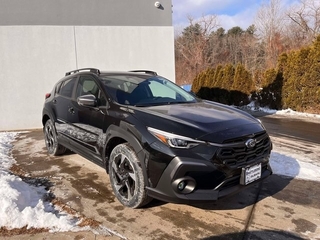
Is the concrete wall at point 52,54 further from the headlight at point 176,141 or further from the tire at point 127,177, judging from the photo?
the headlight at point 176,141

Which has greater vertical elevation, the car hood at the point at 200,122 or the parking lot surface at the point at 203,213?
the car hood at the point at 200,122

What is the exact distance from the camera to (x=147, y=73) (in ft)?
15.7

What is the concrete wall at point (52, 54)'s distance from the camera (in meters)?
8.05

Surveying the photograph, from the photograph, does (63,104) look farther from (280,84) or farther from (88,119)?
(280,84)

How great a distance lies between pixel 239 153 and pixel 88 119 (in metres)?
2.08

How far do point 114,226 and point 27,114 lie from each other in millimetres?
6725

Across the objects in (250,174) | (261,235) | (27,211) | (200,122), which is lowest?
(261,235)

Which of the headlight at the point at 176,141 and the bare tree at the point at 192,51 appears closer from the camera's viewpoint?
the headlight at the point at 176,141

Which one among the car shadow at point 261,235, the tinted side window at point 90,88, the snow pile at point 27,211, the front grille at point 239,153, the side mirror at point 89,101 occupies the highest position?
the tinted side window at point 90,88

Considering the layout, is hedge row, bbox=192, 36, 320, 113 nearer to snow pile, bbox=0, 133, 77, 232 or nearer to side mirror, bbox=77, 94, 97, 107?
side mirror, bbox=77, 94, 97, 107

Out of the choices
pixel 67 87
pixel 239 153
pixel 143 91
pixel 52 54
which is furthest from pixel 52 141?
pixel 52 54

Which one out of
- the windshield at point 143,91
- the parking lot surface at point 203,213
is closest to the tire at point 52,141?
the parking lot surface at point 203,213

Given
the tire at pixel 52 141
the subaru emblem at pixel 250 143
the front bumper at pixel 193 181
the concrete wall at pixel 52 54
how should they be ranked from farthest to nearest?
the concrete wall at pixel 52 54 → the tire at pixel 52 141 → the subaru emblem at pixel 250 143 → the front bumper at pixel 193 181

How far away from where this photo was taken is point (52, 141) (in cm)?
525
